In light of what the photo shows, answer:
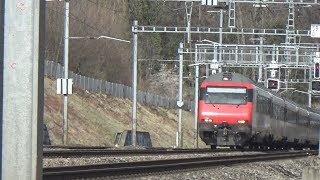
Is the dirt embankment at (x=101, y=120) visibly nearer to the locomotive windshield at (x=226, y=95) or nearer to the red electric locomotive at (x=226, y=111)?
the red electric locomotive at (x=226, y=111)

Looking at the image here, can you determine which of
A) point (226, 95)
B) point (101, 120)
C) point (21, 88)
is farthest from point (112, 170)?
point (101, 120)

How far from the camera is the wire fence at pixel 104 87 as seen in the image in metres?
65.4

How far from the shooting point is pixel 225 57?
175 ft

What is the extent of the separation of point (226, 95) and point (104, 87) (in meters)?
36.7

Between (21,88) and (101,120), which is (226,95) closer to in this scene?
(101,120)

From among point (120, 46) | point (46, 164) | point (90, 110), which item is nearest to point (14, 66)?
point (46, 164)

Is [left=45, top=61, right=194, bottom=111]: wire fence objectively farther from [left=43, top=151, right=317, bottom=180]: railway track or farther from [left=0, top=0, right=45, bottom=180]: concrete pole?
[left=0, top=0, right=45, bottom=180]: concrete pole

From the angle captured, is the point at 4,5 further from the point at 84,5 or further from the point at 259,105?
the point at 84,5

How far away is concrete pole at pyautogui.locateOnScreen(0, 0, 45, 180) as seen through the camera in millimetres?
6344

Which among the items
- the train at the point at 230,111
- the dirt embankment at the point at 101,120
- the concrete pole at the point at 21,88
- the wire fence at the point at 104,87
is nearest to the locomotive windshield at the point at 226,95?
the train at the point at 230,111

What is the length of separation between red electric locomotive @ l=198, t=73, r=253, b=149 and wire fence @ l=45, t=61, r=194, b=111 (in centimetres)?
2660

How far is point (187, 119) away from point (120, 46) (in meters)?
9.25

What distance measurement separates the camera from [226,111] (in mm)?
36188

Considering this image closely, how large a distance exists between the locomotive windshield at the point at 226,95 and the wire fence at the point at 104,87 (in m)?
26.6
